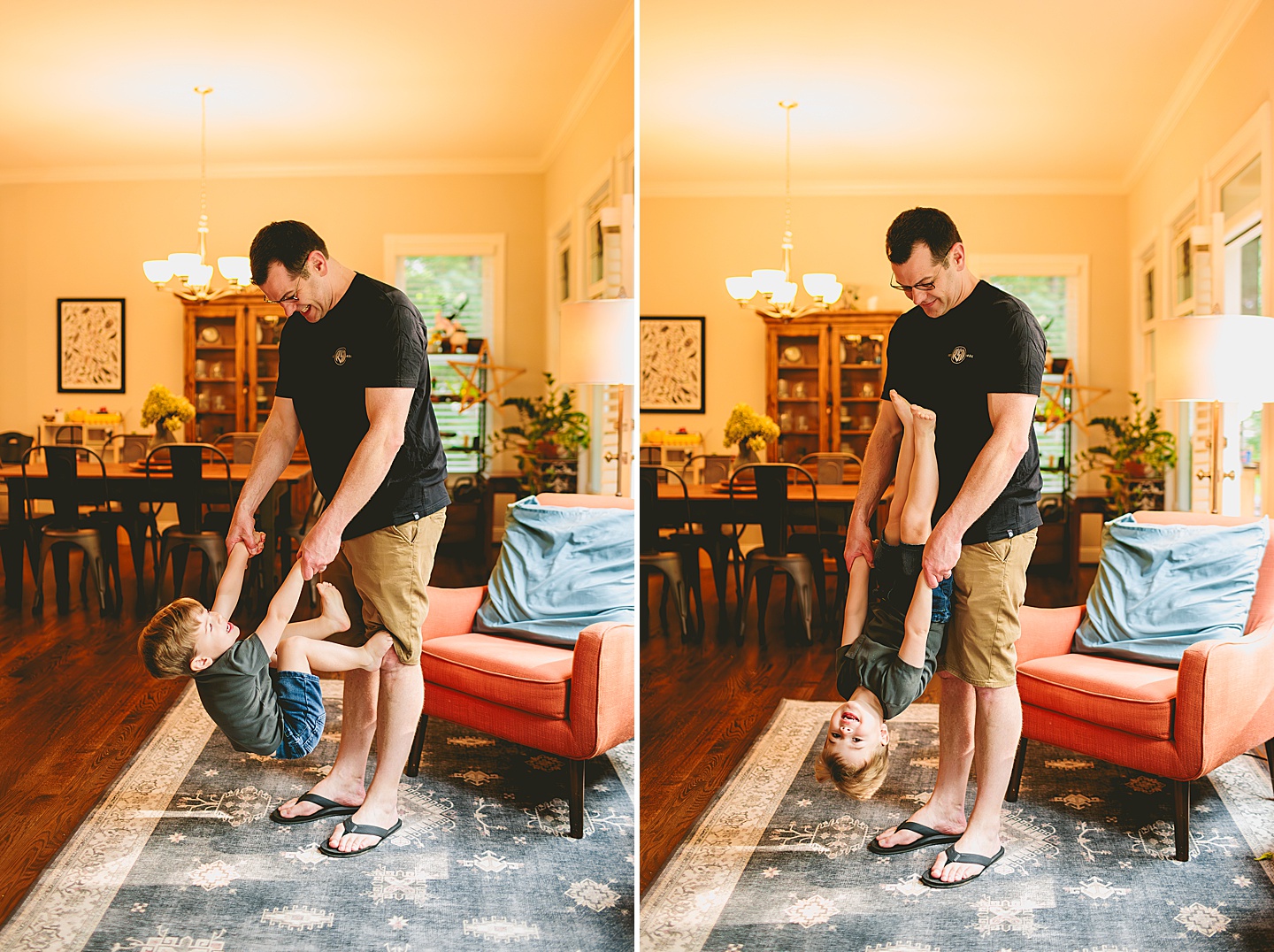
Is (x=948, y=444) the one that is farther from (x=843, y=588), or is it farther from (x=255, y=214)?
(x=255, y=214)

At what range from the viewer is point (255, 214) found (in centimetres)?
202

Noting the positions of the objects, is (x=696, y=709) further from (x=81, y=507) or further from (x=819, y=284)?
(x=81, y=507)

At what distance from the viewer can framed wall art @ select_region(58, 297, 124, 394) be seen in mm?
2043

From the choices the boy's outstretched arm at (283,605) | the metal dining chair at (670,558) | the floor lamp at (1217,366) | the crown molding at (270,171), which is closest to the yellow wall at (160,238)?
the crown molding at (270,171)

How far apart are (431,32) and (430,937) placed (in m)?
1.84

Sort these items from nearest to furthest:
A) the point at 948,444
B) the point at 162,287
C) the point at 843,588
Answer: the point at 948,444 → the point at 843,588 → the point at 162,287

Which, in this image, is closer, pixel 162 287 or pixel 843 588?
pixel 843 588

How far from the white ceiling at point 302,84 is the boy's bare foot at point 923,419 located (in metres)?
0.94

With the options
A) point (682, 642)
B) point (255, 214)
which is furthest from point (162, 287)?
point (682, 642)

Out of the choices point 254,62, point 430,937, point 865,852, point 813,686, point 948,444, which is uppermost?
point 254,62

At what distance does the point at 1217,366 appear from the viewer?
→ 193 cm

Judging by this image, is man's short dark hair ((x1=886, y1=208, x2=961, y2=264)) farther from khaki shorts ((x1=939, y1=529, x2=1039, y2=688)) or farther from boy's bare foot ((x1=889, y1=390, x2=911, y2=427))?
khaki shorts ((x1=939, y1=529, x2=1039, y2=688))

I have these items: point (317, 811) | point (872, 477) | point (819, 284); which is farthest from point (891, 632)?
point (317, 811)

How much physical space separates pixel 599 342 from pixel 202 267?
2.67 feet
